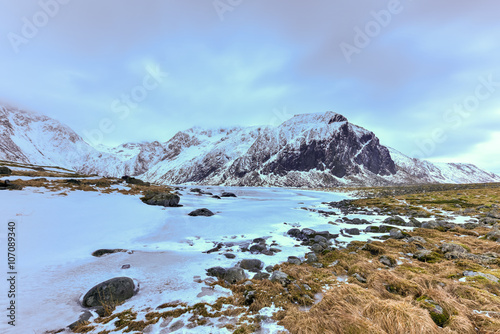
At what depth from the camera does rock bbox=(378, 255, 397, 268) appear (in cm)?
938

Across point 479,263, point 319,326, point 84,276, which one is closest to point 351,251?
point 479,263

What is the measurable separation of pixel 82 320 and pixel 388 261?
1282cm

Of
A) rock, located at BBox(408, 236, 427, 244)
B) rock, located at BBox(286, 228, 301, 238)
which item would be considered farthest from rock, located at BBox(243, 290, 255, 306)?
rock, located at BBox(408, 236, 427, 244)

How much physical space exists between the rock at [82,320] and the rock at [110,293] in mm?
449

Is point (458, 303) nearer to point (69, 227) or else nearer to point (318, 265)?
point (318, 265)

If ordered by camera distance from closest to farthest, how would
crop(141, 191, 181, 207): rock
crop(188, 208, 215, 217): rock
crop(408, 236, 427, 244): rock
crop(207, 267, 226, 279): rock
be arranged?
→ 1. crop(207, 267, 226, 279): rock
2. crop(408, 236, 427, 244): rock
3. crop(188, 208, 215, 217): rock
4. crop(141, 191, 181, 207): rock

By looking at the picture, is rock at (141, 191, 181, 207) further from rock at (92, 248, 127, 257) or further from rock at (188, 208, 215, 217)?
rock at (92, 248, 127, 257)

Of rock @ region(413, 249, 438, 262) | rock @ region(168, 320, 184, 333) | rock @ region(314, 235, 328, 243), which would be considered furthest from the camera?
rock @ region(314, 235, 328, 243)

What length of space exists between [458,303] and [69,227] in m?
18.5

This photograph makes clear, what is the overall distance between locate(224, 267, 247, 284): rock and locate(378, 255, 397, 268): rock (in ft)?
24.1

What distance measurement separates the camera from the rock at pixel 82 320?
5.21 meters

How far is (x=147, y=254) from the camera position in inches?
428

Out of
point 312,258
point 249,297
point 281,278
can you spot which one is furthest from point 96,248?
point 312,258

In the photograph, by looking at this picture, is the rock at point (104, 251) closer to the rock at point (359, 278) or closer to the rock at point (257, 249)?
the rock at point (257, 249)
